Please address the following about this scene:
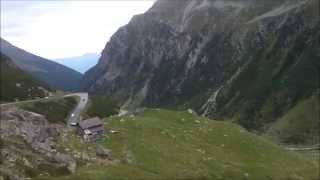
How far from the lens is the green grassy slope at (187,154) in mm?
80500

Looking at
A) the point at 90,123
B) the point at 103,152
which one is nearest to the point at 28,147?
the point at 103,152

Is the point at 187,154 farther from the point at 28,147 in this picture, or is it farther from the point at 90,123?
the point at 28,147

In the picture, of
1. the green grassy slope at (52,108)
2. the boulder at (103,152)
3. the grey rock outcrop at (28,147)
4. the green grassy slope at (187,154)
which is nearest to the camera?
the grey rock outcrop at (28,147)

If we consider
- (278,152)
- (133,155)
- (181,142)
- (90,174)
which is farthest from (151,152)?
(278,152)

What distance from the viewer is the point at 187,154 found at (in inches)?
3543

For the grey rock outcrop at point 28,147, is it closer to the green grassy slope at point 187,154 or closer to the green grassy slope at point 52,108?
the green grassy slope at point 187,154

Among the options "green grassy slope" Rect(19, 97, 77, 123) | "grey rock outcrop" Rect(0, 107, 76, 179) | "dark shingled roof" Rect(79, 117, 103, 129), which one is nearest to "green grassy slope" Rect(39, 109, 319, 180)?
"dark shingled roof" Rect(79, 117, 103, 129)

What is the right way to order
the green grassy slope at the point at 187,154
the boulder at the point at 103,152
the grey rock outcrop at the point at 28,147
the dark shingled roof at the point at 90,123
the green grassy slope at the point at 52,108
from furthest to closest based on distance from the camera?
1. the green grassy slope at the point at 52,108
2. the dark shingled roof at the point at 90,123
3. the boulder at the point at 103,152
4. the green grassy slope at the point at 187,154
5. the grey rock outcrop at the point at 28,147

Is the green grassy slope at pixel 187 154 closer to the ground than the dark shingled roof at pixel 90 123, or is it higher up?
closer to the ground

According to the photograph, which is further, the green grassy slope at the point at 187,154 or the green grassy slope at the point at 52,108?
the green grassy slope at the point at 52,108

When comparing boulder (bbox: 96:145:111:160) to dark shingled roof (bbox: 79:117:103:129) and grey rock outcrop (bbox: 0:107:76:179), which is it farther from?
dark shingled roof (bbox: 79:117:103:129)

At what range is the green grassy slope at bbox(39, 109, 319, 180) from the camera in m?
80.5

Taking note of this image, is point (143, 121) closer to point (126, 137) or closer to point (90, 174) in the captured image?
point (126, 137)

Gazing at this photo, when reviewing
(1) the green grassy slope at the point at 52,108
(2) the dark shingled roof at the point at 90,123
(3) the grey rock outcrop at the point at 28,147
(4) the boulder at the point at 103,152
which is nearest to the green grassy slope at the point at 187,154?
(4) the boulder at the point at 103,152
